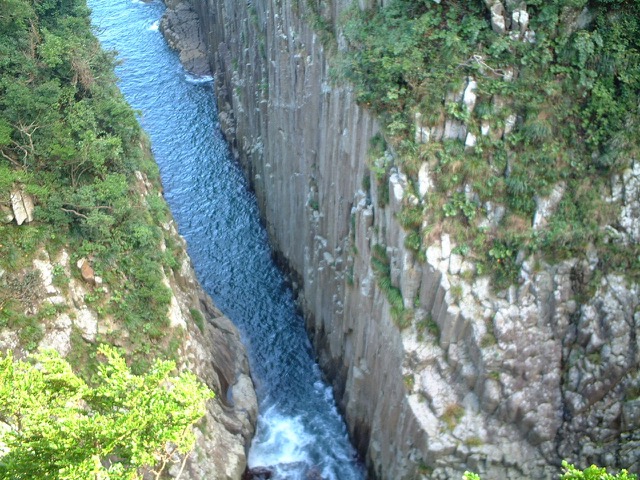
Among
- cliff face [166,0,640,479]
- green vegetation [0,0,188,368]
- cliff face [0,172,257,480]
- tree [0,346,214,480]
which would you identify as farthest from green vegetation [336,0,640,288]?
cliff face [0,172,257,480]

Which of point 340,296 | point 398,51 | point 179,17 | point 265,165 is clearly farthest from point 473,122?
point 179,17

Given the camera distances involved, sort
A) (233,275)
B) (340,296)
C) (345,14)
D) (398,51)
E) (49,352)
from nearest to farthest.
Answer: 1. (49,352)
2. (398,51)
3. (345,14)
4. (340,296)
5. (233,275)

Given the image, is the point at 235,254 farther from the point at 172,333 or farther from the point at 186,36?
the point at 186,36

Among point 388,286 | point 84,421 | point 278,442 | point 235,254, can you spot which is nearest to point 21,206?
point 84,421

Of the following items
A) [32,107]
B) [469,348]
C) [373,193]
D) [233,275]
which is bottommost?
[233,275]

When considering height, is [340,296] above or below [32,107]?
below

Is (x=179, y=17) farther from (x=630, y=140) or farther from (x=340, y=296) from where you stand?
(x=630, y=140)

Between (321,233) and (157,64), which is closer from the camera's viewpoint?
(321,233)
